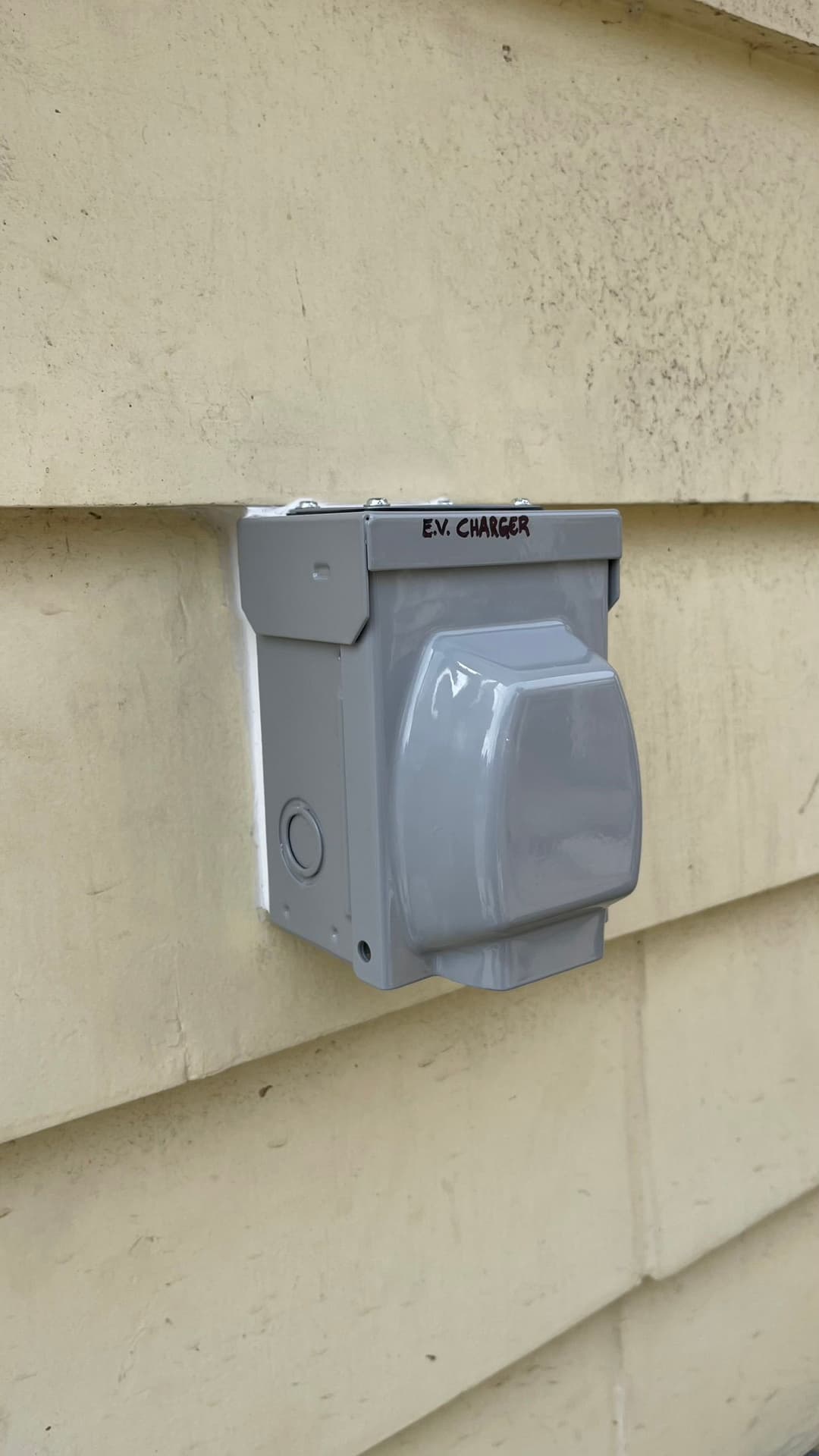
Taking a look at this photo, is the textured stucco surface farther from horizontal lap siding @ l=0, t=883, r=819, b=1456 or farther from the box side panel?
horizontal lap siding @ l=0, t=883, r=819, b=1456

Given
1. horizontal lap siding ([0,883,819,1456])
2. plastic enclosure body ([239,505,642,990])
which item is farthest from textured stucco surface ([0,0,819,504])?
horizontal lap siding ([0,883,819,1456])

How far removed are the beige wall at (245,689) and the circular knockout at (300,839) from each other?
0.04 meters

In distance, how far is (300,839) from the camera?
0.75 metres

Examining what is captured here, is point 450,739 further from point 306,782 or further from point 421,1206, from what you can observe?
point 421,1206

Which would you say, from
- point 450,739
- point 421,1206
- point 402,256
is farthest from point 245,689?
point 421,1206

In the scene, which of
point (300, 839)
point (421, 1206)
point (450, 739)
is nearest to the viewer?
point (450, 739)

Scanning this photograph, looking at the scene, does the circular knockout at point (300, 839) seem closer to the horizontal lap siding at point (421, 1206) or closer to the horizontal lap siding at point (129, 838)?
the horizontal lap siding at point (129, 838)

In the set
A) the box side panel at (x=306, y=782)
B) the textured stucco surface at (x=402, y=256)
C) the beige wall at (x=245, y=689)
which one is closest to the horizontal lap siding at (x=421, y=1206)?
the beige wall at (x=245, y=689)

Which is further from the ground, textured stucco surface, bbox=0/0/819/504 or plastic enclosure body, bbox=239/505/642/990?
textured stucco surface, bbox=0/0/819/504

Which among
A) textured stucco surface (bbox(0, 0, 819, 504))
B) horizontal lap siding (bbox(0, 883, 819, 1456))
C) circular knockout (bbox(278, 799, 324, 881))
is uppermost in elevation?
textured stucco surface (bbox(0, 0, 819, 504))

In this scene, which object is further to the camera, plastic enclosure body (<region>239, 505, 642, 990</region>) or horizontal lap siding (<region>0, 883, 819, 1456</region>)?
horizontal lap siding (<region>0, 883, 819, 1456</region>)

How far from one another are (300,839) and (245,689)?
112 millimetres

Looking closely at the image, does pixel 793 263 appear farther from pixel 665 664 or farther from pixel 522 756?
pixel 522 756

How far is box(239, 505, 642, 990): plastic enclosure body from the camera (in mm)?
643
